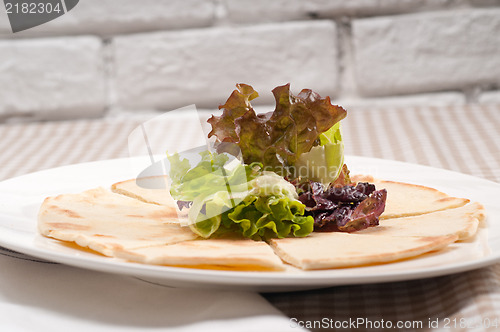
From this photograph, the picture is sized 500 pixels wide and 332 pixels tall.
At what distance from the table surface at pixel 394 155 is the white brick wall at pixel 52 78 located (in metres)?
0.37

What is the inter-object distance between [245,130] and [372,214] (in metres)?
0.35

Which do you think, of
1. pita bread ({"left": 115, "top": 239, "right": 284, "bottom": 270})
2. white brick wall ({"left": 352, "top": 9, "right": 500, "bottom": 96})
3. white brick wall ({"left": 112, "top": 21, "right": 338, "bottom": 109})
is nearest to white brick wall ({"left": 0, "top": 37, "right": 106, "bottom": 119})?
white brick wall ({"left": 112, "top": 21, "right": 338, "bottom": 109})

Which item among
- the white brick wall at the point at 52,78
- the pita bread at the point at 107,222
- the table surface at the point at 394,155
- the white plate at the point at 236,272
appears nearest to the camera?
the white plate at the point at 236,272

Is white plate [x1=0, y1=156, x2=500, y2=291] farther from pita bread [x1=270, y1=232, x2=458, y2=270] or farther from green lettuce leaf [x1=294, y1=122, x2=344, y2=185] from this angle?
→ green lettuce leaf [x1=294, y1=122, x2=344, y2=185]

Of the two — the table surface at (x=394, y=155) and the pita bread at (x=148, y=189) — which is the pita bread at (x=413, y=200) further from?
the pita bread at (x=148, y=189)

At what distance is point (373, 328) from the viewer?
3.28ft

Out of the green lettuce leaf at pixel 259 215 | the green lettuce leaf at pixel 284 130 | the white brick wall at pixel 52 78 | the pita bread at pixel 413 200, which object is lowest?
the green lettuce leaf at pixel 259 215

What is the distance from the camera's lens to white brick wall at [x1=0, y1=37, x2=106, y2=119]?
4.25 meters

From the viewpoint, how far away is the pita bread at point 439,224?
1.24 meters

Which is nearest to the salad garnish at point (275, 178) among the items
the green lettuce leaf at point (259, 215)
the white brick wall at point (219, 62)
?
the green lettuce leaf at point (259, 215)

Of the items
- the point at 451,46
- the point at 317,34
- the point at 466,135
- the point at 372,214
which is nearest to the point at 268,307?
the point at 372,214

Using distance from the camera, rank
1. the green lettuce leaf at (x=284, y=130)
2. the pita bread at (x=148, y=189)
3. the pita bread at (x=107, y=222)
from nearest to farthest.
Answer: the pita bread at (x=107, y=222) → the green lettuce leaf at (x=284, y=130) → the pita bread at (x=148, y=189)

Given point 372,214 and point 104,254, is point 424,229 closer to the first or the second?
point 372,214

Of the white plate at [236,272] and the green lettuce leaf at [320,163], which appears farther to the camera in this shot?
the green lettuce leaf at [320,163]
